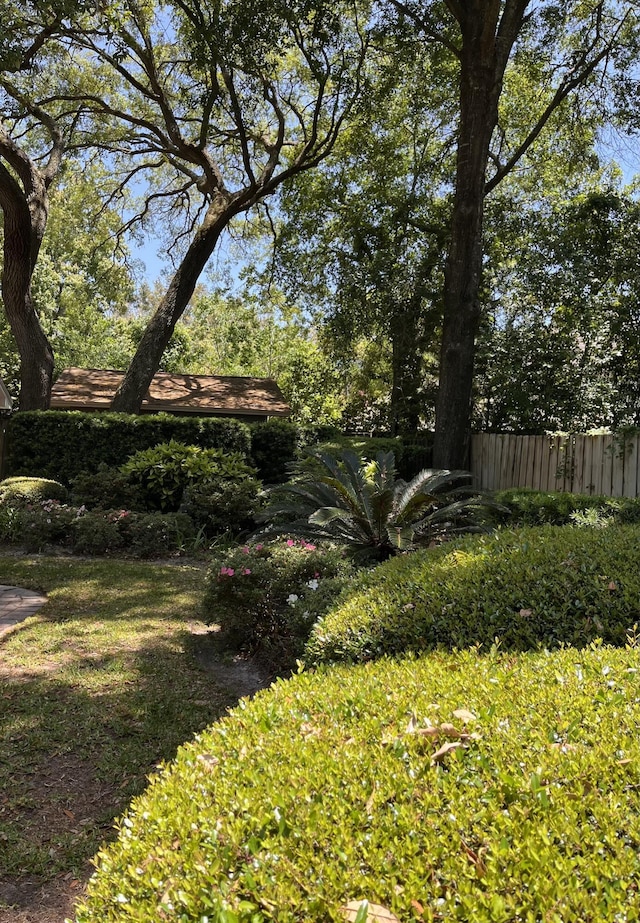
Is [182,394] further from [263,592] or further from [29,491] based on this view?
[263,592]

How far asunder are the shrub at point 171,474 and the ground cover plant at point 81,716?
12.1 feet

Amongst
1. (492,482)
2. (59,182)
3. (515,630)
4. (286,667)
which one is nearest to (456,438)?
(492,482)

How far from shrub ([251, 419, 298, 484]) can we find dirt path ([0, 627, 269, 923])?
898 cm

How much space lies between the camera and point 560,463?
10.7 meters

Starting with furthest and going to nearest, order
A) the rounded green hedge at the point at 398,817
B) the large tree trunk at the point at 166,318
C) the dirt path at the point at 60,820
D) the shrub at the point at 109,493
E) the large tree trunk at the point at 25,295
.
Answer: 1. the large tree trunk at the point at 166,318
2. the large tree trunk at the point at 25,295
3. the shrub at the point at 109,493
4. the dirt path at the point at 60,820
5. the rounded green hedge at the point at 398,817

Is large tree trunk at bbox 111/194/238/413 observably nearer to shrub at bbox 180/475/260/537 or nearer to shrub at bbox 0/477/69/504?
shrub at bbox 0/477/69/504

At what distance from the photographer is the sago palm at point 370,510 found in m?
5.84

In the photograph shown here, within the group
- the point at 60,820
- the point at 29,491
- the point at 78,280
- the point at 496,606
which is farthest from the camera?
the point at 78,280

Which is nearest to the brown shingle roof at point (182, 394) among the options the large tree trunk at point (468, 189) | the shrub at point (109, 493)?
the shrub at point (109, 493)

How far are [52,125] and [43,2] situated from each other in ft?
18.4

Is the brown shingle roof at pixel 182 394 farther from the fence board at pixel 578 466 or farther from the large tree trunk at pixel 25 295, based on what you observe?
the fence board at pixel 578 466

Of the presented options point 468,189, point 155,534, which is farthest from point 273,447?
point 468,189

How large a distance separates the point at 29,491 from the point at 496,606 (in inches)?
322

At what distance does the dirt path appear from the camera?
2201mm
